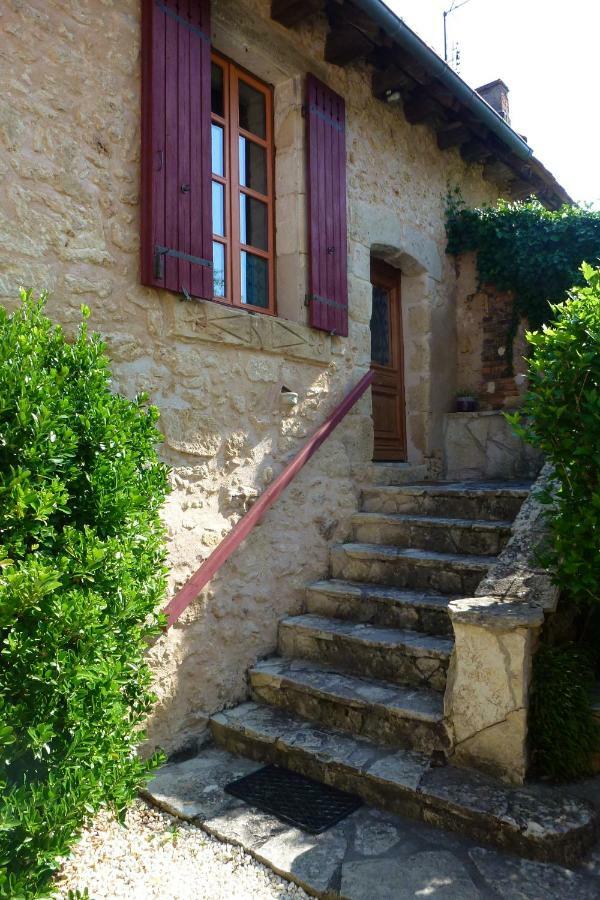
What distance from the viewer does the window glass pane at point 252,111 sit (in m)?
4.13

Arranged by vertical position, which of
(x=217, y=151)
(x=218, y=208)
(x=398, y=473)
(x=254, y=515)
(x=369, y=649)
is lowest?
(x=369, y=649)

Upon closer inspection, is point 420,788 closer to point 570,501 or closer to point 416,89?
point 570,501

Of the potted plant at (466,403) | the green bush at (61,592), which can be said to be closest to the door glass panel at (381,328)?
the potted plant at (466,403)

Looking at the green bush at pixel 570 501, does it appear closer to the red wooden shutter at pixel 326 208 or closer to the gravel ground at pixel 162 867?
the gravel ground at pixel 162 867

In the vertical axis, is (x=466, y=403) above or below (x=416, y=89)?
below

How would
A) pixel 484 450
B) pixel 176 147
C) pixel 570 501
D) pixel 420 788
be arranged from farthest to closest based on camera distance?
pixel 484 450
pixel 176 147
pixel 570 501
pixel 420 788

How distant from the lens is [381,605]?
3.59m

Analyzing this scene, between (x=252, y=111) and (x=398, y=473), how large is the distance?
2.82 m

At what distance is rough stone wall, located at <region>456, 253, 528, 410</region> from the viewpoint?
18.7 ft

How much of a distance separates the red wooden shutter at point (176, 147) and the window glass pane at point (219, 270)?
0.37 m

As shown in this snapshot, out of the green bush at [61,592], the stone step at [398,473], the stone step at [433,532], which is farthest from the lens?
the stone step at [398,473]

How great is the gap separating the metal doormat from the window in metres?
2.62

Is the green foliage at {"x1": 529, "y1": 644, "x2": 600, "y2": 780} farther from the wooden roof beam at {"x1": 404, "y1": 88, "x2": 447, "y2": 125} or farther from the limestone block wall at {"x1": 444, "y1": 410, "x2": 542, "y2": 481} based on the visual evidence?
the wooden roof beam at {"x1": 404, "y1": 88, "x2": 447, "y2": 125}

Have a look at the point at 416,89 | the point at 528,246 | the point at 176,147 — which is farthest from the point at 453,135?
the point at 176,147
